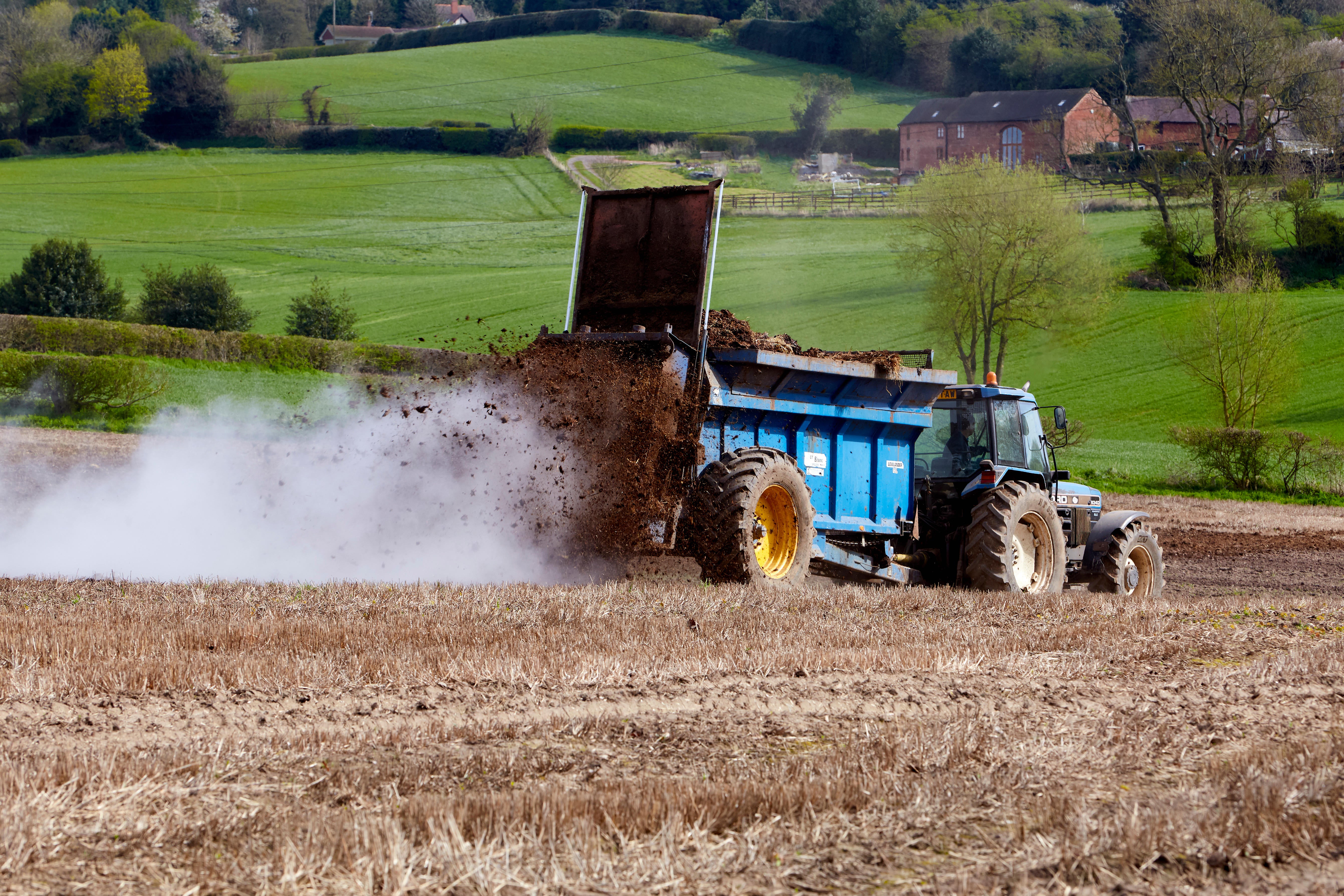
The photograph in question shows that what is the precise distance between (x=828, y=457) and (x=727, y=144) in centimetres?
6394

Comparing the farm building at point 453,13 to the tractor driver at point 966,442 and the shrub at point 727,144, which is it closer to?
the shrub at point 727,144

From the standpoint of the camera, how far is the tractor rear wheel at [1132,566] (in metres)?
12.5

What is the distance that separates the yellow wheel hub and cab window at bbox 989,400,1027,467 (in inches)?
105

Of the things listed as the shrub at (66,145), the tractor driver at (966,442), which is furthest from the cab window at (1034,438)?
the shrub at (66,145)

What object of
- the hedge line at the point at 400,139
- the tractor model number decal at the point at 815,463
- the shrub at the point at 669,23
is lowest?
the tractor model number decal at the point at 815,463

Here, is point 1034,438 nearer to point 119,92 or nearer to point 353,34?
point 119,92

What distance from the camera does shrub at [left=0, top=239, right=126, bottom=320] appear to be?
36.4 metres

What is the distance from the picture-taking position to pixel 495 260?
56.0 m

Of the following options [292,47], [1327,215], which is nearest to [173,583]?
[1327,215]

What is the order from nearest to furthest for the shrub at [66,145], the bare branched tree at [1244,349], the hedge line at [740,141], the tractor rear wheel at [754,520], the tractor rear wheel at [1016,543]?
the tractor rear wheel at [754,520] → the tractor rear wheel at [1016,543] → the bare branched tree at [1244,349] → the shrub at [66,145] → the hedge line at [740,141]

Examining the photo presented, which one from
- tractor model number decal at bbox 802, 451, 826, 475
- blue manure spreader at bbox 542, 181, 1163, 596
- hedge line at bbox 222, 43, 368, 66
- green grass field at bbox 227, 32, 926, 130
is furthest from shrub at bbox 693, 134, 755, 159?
tractor model number decal at bbox 802, 451, 826, 475

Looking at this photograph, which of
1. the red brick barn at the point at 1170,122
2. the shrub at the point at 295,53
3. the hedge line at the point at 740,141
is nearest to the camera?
the red brick barn at the point at 1170,122

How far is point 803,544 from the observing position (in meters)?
10.5

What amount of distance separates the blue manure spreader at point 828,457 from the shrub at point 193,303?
92.1 ft
